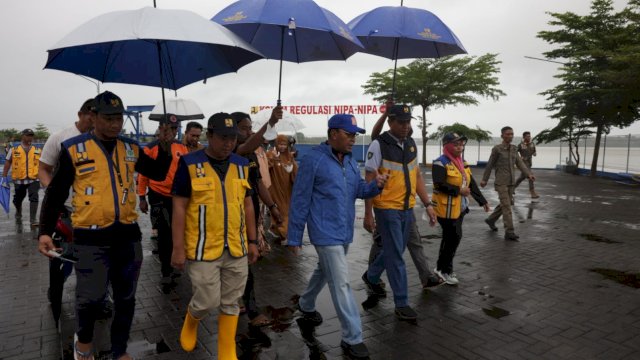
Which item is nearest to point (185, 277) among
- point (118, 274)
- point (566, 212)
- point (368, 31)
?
point (118, 274)

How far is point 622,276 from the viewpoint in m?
5.77

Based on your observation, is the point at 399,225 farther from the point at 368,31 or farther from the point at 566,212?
the point at 566,212

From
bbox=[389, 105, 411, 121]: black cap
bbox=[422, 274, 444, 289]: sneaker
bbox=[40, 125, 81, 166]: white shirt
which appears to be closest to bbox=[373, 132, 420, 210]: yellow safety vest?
bbox=[389, 105, 411, 121]: black cap

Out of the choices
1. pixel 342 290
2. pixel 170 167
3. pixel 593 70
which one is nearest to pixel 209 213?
pixel 342 290

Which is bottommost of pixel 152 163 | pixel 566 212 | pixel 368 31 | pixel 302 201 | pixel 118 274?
pixel 566 212

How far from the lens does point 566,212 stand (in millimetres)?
11266

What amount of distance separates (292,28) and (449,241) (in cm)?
314

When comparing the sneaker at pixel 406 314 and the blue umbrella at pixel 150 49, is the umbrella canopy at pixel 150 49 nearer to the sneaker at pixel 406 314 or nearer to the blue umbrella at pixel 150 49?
the blue umbrella at pixel 150 49

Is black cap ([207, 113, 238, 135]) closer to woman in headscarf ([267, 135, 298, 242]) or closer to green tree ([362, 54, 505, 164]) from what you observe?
woman in headscarf ([267, 135, 298, 242])

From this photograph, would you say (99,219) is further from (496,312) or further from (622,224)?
(622,224)

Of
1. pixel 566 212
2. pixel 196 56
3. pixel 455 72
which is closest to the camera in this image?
pixel 196 56

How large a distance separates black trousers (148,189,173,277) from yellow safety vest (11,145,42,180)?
16.8 feet

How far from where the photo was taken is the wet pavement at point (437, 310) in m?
3.63

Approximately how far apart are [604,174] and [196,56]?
2433cm
